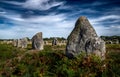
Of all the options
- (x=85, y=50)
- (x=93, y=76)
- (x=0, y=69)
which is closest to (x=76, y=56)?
(x=85, y=50)

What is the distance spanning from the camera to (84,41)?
17.3 metres

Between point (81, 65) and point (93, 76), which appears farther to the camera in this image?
point (81, 65)

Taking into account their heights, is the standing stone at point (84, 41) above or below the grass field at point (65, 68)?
above

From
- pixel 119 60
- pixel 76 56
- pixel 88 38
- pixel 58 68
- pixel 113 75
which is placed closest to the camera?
pixel 113 75

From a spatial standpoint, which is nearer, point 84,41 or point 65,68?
point 65,68

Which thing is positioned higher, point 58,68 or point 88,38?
point 88,38

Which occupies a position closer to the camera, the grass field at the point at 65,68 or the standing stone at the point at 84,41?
the grass field at the point at 65,68

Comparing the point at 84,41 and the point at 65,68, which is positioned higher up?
the point at 84,41

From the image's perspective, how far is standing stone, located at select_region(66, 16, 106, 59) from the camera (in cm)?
1630

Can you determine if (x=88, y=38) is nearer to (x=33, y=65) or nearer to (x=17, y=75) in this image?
(x=33, y=65)

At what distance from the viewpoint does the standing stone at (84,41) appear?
16297mm

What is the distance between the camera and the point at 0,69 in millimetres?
16859

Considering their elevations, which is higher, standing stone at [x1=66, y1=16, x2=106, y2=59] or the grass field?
standing stone at [x1=66, y1=16, x2=106, y2=59]

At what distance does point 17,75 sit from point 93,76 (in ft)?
16.2
